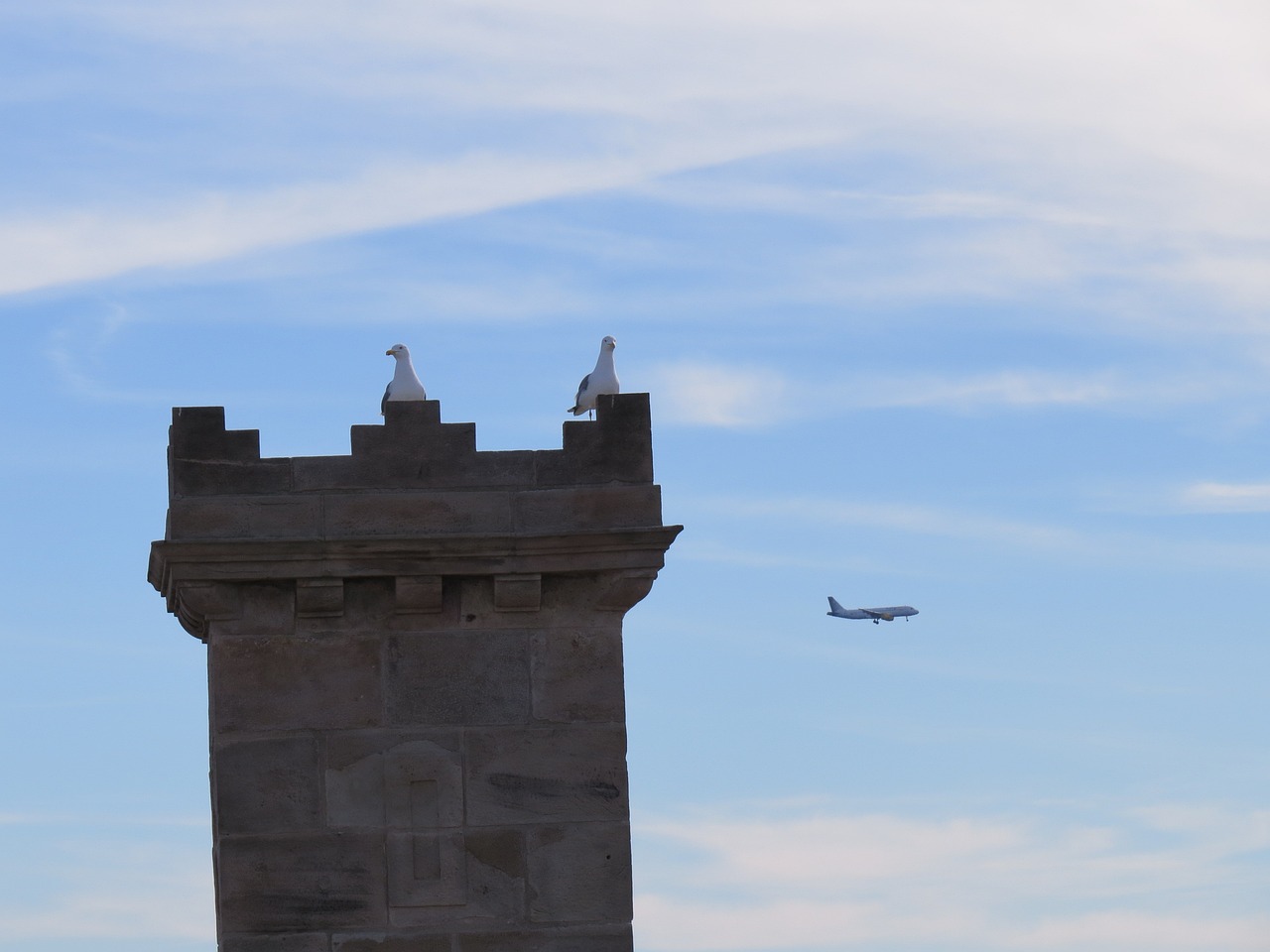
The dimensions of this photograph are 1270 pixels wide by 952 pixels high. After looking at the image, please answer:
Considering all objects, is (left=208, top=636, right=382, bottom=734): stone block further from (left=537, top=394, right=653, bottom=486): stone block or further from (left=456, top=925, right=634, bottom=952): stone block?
(left=537, top=394, right=653, bottom=486): stone block

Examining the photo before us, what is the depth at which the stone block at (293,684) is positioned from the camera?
50.0 feet

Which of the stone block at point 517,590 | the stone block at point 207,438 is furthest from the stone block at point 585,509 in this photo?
the stone block at point 207,438

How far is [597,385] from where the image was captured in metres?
16.2

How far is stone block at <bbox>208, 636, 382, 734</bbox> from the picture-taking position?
15.2 meters

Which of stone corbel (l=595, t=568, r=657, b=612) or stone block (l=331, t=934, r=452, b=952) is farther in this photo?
stone corbel (l=595, t=568, r=657, b=612)

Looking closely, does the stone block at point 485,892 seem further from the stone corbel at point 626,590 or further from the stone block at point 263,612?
the stone block at point 263,612

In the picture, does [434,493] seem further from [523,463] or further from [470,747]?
[470,747]

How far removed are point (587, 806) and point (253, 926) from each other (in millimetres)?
2241

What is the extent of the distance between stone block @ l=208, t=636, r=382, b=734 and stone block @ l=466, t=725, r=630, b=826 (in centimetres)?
77

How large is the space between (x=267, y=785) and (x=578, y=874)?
207 centimetres

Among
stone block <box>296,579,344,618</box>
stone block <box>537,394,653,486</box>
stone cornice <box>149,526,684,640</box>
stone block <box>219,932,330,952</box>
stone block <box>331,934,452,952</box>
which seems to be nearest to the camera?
stone block <box>219,932,330,952</box>

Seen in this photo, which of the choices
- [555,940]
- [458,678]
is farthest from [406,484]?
[555,940]

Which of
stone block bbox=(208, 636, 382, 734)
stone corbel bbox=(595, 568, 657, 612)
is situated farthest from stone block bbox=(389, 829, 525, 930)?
stone corbel bbox=(595, 568, 657, 612)

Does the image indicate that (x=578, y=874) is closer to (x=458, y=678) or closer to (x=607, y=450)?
(x=458, y=678)
